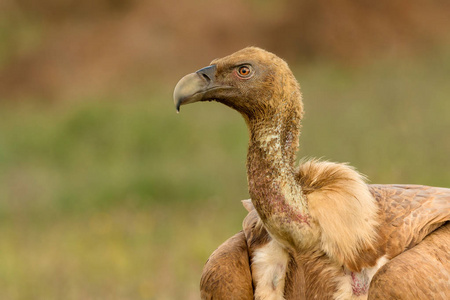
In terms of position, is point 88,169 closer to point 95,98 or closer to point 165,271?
point 95,98

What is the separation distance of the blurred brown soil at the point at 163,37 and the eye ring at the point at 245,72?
13.7 m

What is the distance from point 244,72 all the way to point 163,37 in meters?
15.2

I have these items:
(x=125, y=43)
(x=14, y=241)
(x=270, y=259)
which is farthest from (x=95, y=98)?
(x=270, y=259)

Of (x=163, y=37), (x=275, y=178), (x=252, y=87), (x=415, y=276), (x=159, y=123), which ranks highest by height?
(x=163, y=37)

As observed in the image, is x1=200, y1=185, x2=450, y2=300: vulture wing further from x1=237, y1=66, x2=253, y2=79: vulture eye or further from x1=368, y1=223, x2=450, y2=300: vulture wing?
x1=237, y1=66, x2=253, y2=79: vulture eye

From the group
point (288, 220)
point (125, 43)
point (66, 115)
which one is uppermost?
point (125, 43)

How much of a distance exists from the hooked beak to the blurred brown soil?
45.0 feet

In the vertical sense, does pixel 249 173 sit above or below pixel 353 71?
below

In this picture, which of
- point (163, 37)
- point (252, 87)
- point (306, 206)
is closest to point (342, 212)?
point (306, 206)

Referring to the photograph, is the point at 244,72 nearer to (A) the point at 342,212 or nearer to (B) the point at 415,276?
(A) the point at 342,212

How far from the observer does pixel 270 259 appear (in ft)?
16.4

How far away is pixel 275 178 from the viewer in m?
4.64

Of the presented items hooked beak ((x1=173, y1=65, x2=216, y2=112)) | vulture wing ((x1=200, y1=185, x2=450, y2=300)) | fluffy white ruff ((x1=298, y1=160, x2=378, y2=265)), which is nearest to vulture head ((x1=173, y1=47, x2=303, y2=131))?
Answer: hooked beak ((x1=173, y1=65, x2=216, y2=112))

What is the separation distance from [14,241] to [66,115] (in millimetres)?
5620
